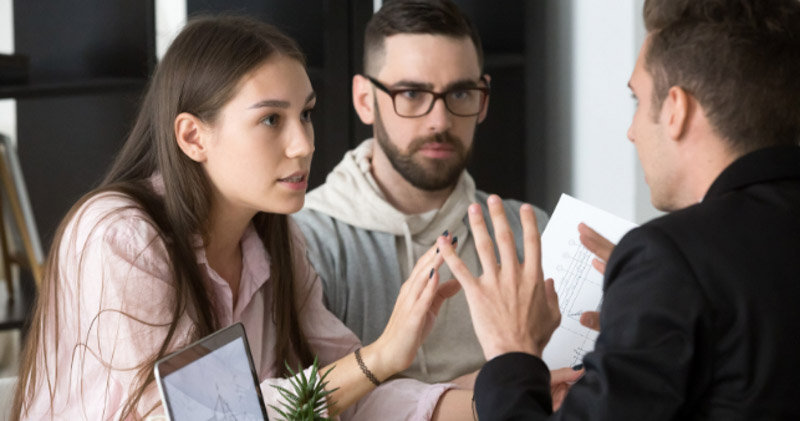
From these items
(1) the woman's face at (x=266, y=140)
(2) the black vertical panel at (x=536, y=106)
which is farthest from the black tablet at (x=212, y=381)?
(2) the black vertical panel at (x=536, y=106)

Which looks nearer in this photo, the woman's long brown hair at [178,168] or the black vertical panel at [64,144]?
the woman's long brown hair at [178,168]

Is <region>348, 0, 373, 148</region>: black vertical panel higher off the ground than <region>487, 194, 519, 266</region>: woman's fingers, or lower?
higher

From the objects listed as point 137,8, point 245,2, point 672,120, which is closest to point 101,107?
point 137,8

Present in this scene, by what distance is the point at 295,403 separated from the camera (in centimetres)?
108

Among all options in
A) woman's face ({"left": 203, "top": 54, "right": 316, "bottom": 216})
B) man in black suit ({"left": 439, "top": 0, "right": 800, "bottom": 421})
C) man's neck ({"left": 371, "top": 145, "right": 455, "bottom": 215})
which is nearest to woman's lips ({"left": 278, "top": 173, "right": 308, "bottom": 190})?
woman's face ({"left": 203, "top": 54, "right": 316, "bottom": 216})

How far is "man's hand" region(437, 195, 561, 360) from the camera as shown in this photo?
1.05 meters

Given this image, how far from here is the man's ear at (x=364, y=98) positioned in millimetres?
2078

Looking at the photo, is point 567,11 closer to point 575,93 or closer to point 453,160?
point 575,93

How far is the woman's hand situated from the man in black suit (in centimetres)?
13

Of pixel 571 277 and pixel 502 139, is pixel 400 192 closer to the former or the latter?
pixel 571 277

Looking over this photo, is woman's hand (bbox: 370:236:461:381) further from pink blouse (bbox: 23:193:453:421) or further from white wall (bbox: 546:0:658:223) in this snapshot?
white wall (bbox: 546:0:658:223)

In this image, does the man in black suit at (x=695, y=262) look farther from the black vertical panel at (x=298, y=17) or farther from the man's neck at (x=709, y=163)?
the black vertical panel at (x=298, y=17)

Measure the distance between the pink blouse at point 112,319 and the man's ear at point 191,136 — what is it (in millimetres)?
127

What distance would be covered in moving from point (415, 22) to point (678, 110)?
3.47 feet
